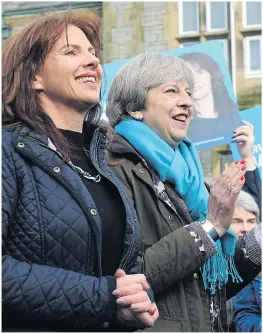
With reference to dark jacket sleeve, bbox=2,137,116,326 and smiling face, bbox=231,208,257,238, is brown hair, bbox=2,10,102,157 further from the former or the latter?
smiling face, bbox=231,208,257,238

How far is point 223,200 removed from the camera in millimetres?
2473

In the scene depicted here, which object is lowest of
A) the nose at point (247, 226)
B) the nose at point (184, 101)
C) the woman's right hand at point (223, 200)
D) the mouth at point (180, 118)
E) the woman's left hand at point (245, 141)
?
the nose at point (247, 226)

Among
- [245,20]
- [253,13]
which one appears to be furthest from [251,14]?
[245,20]

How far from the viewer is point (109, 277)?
6.52 feet

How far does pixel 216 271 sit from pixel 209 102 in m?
2.90

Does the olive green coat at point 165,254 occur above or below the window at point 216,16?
below

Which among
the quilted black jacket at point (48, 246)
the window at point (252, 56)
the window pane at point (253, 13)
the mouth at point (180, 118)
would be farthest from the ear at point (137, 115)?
the window pane at point (253, 13)

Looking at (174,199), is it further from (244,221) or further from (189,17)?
(189,17)

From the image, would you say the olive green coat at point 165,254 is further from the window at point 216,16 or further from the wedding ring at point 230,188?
the window at point 216,16

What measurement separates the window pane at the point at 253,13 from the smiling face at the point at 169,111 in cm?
777

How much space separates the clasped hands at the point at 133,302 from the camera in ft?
6.40

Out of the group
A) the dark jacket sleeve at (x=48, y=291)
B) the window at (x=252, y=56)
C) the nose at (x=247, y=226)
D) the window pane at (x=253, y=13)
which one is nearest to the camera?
the dark jacket sleeve at (x=48, y=291)

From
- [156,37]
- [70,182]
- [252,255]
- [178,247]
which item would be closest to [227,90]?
[252,255]

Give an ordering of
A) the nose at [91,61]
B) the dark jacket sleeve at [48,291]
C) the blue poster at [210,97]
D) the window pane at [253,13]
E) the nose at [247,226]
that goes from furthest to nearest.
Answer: the window pane at [253,13] < the blue poster at [210,97] < the nose at [247,226] < the nose at [91,61] < the dark jacket sleeve at [48,291]
